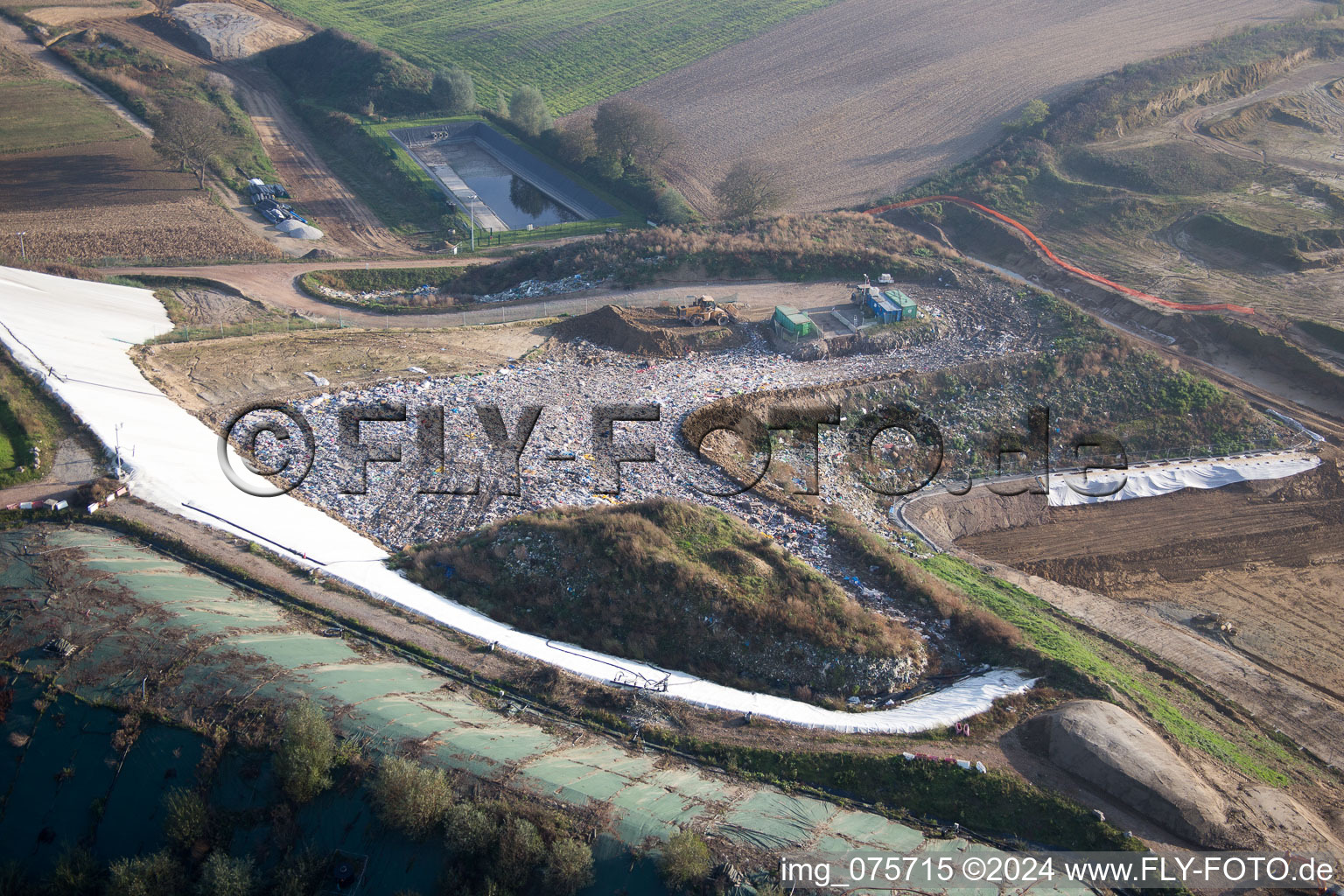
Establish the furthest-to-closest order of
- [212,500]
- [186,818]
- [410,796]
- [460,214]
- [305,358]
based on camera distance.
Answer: [460,214], [305,358], [212,500], [186,818], [410,796]

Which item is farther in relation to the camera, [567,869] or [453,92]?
[453,92]

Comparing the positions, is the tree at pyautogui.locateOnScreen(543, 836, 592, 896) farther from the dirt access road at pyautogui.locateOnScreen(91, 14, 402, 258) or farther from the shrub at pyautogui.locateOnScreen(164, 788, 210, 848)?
the dirt access road at pyautogui.locateOnScreen(91, 14, 402, 258)

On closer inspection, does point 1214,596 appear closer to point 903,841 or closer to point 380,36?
point 903,841

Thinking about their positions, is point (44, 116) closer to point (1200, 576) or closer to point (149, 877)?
point (149, 877)

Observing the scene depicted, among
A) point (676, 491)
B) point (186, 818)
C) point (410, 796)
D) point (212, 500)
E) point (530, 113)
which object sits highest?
point (530, 113)

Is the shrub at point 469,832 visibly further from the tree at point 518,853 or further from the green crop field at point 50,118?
the green crop field at point 50,118

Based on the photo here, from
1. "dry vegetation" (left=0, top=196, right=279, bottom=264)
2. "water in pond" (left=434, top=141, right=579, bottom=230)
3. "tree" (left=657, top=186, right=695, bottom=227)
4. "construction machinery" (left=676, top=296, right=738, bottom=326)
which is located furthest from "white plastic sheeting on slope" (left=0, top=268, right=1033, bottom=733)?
"tree" (left=657, top=186, right=695, bottom=227)

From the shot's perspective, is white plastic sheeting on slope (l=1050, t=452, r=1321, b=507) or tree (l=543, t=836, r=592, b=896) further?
white plastic sheeting on slope (l=1050, t=452, r=1321, b=507)

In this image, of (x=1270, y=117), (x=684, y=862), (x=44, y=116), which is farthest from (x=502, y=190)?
(x=1270, y=117)
